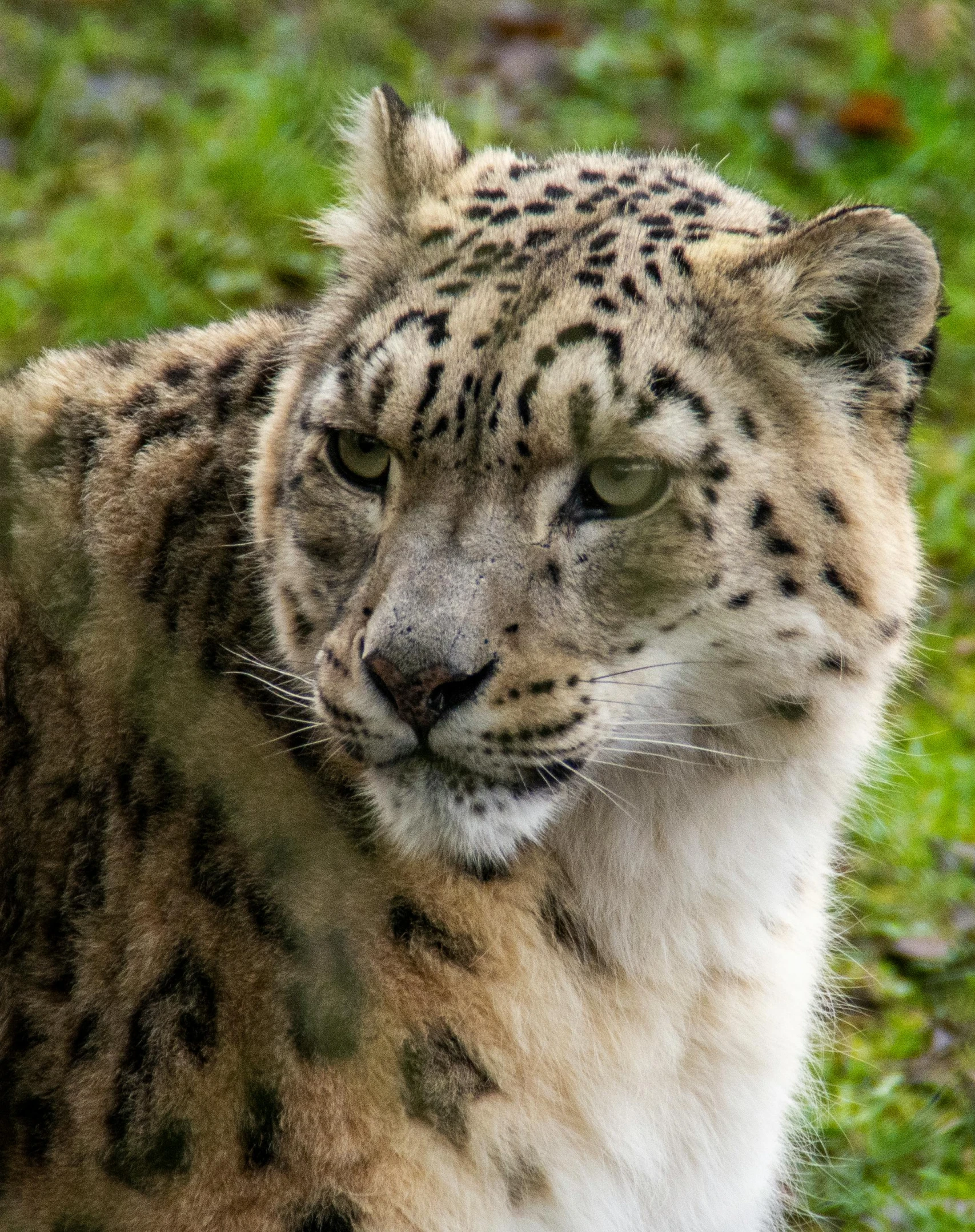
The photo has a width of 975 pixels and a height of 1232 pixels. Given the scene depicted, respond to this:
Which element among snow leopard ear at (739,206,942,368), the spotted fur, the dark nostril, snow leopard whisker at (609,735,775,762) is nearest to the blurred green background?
snow leopard whisker at (609,735,775,762)

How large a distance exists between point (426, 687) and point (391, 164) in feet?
4.80

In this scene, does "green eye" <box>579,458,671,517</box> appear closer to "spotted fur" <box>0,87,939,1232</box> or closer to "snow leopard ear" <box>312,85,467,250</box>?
"spotted fur" <box>0,87,939,1232</box>

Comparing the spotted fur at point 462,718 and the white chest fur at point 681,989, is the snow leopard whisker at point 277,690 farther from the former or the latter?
the white chest fur at point 681,989

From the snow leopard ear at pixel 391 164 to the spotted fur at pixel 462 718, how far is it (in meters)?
0.01

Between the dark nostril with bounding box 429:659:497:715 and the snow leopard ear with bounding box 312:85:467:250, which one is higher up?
the snow leopard ear with bounding box 312:85:467:250

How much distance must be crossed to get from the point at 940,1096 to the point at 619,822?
1935 mm

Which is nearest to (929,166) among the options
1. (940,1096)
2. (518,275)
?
(940,1096)

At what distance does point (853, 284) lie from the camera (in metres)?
3.48

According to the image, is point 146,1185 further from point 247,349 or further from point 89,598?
point 247,349

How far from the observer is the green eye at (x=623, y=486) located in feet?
10.6

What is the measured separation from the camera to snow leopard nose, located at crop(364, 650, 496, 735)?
9.99 feet

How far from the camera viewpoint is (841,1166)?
472 cm

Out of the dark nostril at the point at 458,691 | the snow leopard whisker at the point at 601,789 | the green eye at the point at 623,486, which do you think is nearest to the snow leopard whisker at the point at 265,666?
the dark nostril at the point at 458,691

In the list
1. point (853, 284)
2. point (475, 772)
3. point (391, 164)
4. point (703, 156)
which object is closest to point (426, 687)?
point (475, 772)
